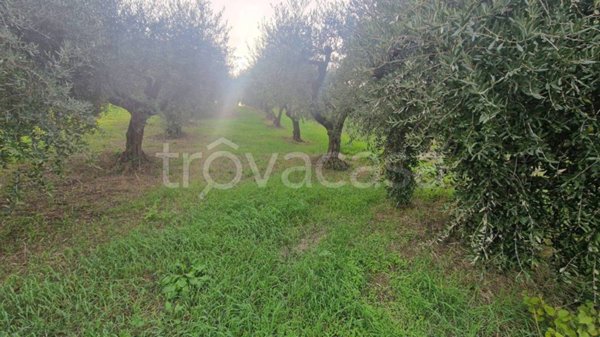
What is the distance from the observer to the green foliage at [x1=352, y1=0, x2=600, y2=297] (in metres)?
2.17

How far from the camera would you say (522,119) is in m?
2.41

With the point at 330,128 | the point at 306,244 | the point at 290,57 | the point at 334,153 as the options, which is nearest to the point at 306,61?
the point at 290,57

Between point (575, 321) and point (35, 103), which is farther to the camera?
point (35, 103)

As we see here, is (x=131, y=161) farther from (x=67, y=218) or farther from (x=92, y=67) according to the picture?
(x=67, y=218)

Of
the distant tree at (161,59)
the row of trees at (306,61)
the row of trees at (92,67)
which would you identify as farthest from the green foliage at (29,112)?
the row of trees at (306,61)

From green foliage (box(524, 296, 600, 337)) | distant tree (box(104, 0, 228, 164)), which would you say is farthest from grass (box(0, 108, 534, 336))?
distant tree (box(104, 0, 228, 164))

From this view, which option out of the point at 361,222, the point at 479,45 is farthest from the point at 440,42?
the point at 361,222

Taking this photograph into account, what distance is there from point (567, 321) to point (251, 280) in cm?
326

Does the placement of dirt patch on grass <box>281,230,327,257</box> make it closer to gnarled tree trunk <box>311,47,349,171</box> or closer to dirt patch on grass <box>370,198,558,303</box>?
dirt patch on grass <box>370,198,558,303</box>

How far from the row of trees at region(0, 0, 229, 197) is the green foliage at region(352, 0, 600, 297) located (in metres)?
4.76

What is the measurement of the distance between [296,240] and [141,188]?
16.3 feet

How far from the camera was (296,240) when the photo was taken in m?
4.58

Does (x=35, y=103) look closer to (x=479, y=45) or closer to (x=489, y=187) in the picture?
(x=479, y=45)

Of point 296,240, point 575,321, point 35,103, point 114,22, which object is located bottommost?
point 296,240
